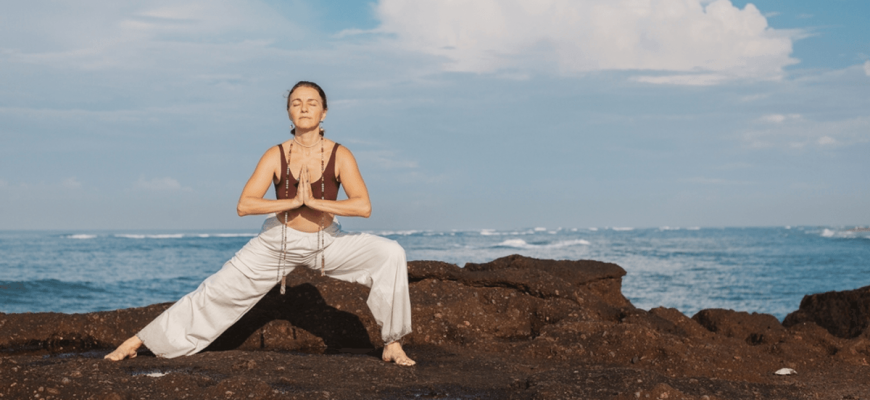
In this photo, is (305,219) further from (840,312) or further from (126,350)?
(840,312)

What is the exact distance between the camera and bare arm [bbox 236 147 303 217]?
15.0 ft

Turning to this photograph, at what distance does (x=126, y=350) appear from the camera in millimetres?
4750

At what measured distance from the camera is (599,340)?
548 cm

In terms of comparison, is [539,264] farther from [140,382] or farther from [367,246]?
[140,382]

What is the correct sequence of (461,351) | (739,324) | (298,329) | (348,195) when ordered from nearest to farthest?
(348,195) < (461,351) < (298,329) < (739,324)

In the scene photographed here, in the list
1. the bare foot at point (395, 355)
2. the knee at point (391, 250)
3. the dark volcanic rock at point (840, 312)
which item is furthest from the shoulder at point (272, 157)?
the dark volcanic rock at point (840, 312)

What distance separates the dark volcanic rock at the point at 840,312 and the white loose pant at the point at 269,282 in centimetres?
558

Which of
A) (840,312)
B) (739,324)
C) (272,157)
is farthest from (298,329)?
(840,312)

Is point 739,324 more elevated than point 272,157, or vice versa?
point 272,157

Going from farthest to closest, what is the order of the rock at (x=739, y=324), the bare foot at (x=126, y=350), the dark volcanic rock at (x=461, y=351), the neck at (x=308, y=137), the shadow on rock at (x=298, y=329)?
the rock at (x=739, y=324) → the shadow on rock at (x=298, y=329) → the neck at (x=308, y=137) → the bare foot at (x=126, y=350) → the dark volcanic rock at (x=461, y=351)

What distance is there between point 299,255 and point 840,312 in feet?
22.3

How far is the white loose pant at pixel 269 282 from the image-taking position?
4.80 meters

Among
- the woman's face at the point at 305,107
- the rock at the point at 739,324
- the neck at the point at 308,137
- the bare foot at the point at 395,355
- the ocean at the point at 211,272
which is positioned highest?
the woman's face at the point at 305,107

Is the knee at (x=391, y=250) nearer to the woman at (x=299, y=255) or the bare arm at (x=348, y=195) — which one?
the woman at (x=299, y=255)
